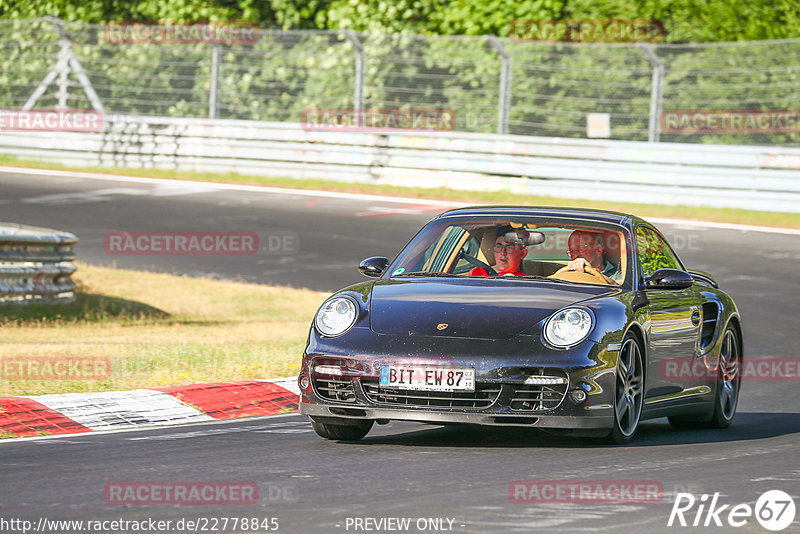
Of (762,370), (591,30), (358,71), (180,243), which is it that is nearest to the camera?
(762,370)

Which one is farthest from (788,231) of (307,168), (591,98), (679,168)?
(307,168)

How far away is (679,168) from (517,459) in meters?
15.0

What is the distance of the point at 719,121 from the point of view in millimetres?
22156

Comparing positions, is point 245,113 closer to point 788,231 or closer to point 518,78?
point 518,78

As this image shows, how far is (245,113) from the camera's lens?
2553 centimetres

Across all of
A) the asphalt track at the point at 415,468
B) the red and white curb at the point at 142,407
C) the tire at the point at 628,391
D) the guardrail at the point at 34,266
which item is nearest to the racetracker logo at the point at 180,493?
the asphalt track at the point at 415,468

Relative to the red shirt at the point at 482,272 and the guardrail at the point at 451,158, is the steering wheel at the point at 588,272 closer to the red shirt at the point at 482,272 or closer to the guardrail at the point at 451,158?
the red shirt at the point at 482,272

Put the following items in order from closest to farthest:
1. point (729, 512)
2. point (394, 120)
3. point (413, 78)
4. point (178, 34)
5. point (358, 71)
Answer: point (729, 512) < point (358, 71) < point (413, 78) < point (394, 120) < point (178, 34)

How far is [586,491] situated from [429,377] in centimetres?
131

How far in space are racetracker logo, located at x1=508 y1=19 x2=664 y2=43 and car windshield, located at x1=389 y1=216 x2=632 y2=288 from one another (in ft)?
59.8

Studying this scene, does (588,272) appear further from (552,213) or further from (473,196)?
(473,196)

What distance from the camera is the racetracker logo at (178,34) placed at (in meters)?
25.3

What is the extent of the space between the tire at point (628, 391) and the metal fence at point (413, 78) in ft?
47.9

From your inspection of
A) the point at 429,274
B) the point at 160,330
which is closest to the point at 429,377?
the point at 429,274
